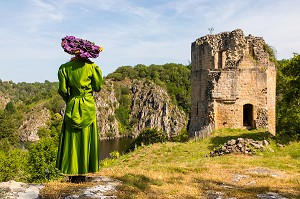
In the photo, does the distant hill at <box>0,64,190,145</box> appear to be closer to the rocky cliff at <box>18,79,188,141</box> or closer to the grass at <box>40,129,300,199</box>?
the rocky cliff at <box>18,79,188,141</box>

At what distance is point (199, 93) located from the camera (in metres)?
22.7

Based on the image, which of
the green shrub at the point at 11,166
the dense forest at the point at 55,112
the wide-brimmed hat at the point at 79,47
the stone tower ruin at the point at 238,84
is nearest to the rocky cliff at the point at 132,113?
the dense forest at the point at 55,112

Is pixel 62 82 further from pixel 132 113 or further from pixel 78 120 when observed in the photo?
pixel 132 113

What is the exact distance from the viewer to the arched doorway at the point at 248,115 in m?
21.5

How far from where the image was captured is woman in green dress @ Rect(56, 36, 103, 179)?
657 centimetres

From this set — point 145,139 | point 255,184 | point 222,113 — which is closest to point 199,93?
point 222,113

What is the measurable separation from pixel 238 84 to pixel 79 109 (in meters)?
15.9

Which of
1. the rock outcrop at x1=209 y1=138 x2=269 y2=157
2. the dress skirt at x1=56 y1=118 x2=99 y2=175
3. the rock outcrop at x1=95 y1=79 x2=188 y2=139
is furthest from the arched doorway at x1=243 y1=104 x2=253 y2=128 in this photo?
the rock outcrop at x1=95 y1=79 x2=188 y2=139

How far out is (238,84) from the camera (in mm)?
20844

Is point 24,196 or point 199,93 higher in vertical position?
point 199,93

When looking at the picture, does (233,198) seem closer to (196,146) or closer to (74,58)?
(74,58)

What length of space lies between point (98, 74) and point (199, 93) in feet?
53.8

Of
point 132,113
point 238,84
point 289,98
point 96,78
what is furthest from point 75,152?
point 132,113

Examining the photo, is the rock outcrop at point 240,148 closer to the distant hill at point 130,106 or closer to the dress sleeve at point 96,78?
the dress sleeve at point 96,78
